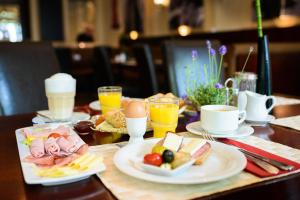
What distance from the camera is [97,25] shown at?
355 inches

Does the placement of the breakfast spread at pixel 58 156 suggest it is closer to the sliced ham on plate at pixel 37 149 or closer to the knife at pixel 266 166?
the sliced ham on plate at pixel 37 149

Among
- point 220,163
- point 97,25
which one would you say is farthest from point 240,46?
point 97,25

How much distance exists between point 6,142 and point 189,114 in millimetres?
691

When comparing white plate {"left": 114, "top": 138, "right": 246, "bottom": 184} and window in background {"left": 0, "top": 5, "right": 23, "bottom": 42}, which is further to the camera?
window in background {"left": 0, "top": 5, "right": 23, "bottom": 42}

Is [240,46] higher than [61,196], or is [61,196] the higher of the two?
[240,46]

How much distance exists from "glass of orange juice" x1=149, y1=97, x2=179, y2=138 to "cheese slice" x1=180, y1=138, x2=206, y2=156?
20 centimetres

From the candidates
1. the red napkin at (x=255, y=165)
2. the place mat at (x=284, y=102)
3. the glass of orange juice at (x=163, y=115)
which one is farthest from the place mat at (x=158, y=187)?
the place mat at (x=284, y=102)

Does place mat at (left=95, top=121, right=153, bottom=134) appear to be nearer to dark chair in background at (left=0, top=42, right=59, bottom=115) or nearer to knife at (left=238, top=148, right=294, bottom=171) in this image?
knife at (left=238, top=148, right=294, bottom=171)

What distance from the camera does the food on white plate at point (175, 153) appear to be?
0.68 m

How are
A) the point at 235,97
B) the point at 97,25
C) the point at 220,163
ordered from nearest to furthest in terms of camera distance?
the point at 220,163 < the point at 235,97 < the point at 97,25

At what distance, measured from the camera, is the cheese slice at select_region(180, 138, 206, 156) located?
765 millimetres

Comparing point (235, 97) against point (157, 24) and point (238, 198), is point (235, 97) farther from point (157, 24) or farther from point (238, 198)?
point (157, 24)

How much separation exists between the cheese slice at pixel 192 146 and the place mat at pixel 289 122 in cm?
50

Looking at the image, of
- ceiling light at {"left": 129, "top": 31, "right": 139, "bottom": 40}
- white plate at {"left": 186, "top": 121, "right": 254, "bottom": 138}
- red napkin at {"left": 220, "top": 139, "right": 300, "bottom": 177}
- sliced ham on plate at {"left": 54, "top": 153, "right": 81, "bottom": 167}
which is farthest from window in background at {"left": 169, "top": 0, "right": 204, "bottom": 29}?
sliced ham on plate at {"left": 54, "top": 153, "right": 81, "bottom": 167}
